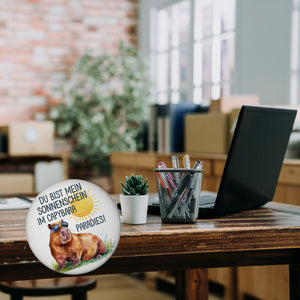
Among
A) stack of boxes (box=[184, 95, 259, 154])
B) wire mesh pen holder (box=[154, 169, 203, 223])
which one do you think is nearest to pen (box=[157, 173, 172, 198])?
wire mesh pen holder (box=[154, 169, 203, 223])

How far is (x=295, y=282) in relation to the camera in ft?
4.49

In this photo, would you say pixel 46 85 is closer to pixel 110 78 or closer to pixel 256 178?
pixel 110 78

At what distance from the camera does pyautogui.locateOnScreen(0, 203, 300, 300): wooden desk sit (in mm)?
1145

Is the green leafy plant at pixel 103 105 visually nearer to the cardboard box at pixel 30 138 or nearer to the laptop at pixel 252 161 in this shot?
the cardboard box at pixel 30 138

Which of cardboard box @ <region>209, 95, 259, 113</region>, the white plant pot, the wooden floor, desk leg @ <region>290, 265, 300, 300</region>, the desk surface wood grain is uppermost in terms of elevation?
cardboard box @ <region>209, 95, 259, 113</region>

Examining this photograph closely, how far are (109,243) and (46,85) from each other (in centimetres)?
477

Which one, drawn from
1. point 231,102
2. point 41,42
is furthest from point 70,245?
point 41,42

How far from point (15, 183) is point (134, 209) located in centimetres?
400

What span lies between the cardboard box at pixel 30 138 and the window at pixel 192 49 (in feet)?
4.06

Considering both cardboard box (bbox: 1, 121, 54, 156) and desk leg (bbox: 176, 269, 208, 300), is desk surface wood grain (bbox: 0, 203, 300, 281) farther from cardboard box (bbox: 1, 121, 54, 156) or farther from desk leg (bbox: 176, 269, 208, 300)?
cardboard box (bbox: 1, 121, 54, 156)

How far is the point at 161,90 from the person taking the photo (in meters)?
5.88

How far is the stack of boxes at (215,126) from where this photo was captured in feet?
11.8

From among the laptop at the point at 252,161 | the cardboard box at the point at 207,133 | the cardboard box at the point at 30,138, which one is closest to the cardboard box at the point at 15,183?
the cardboard box at the point at 30,138

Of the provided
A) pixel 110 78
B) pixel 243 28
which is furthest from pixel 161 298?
pixel 110 78
